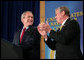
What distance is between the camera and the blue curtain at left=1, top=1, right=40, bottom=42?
13.8ft

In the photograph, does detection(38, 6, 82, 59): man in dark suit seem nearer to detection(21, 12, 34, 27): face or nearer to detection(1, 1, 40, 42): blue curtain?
detection(21, 12, 34, 27): face

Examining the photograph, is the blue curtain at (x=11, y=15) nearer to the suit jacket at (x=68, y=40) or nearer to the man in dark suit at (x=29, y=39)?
the man in dark suit at (x=29, y=39)

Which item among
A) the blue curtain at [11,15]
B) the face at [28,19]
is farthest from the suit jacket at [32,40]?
the blue curtain at [11,15]

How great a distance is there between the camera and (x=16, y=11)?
169 inches

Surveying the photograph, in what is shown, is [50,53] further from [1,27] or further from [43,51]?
[1,27]

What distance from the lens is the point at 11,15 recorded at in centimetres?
430

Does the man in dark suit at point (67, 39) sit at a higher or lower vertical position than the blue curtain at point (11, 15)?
lower

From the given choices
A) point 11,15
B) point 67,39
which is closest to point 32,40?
point 67,39

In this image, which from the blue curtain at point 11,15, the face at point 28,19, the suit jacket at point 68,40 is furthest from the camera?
the blue curtain at point 11,15

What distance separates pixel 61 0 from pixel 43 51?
1.58 metres

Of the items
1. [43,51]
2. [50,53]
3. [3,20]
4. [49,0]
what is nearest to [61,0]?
[49,0]

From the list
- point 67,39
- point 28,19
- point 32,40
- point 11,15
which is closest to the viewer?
point 67,39

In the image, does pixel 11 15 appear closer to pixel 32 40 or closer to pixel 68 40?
pixel 32 40

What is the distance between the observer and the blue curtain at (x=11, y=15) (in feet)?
13.8
